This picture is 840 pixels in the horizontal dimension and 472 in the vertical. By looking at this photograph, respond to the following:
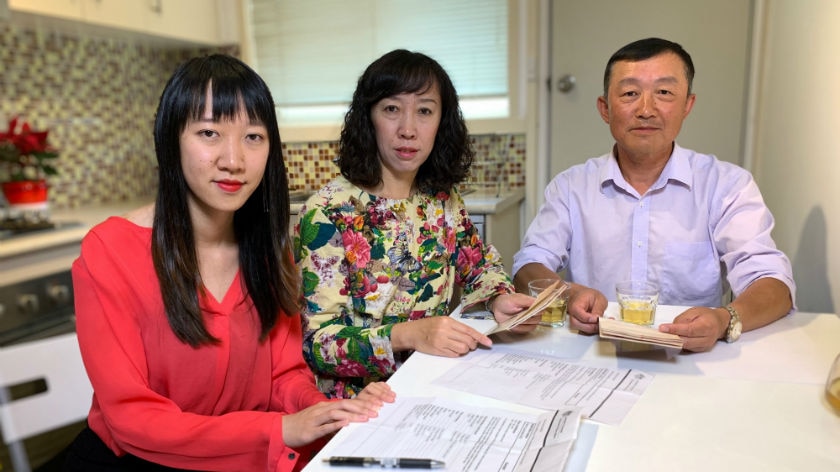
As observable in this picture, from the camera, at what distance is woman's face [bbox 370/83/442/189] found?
137 centimetres

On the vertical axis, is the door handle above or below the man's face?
above

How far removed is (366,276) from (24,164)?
194 cm

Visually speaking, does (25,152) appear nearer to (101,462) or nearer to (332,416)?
(101,462)

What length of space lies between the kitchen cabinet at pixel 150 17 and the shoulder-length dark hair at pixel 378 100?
5.07 ft

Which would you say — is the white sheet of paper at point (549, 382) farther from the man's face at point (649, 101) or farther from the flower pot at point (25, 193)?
the flower pot at point (25, 193)

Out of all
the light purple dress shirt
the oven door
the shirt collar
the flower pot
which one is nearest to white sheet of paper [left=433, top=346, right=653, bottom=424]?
the light purple dress shirt

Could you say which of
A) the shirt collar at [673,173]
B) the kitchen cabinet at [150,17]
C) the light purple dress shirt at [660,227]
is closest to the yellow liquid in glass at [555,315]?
the light purple dress shirt at [660,227]

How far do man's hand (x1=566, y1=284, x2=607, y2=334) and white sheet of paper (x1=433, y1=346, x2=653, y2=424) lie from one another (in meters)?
0.15

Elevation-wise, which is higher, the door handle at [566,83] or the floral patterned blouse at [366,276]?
the door handle at [566,83]

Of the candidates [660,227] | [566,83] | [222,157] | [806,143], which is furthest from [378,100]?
[566,83]

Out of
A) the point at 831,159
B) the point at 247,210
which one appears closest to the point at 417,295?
the point at 247,210

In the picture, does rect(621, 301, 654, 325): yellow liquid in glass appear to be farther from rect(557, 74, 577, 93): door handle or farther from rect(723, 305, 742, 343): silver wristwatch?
rect(557, 74, 577, 93): door handle

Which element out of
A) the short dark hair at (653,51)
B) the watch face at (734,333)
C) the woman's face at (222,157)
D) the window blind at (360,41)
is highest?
the window blind at (360,41)

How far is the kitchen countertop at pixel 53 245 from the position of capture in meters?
1.93
